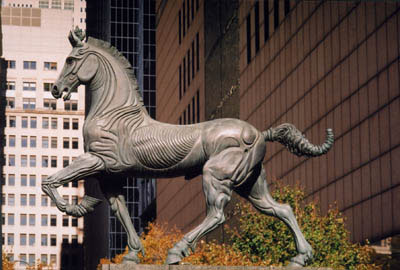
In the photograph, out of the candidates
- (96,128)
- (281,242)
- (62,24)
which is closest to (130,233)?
(96,128)

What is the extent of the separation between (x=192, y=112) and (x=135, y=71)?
66.2 meters

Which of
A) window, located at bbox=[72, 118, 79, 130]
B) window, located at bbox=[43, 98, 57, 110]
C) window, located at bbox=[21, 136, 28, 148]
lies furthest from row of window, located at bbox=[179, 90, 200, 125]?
window, located at bbox=[21, 136, 28, 148]

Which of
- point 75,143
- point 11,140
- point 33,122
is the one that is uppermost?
point 33,122

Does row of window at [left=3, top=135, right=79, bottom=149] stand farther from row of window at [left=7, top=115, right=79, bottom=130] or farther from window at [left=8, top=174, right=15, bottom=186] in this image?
window at [left=8, top=174, right=15, bottom=186]

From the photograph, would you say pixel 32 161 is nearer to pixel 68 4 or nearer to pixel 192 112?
pixel 68 4

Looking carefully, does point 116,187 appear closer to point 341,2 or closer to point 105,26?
point 341,2

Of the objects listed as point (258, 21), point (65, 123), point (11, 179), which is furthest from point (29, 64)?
point (258, 21)

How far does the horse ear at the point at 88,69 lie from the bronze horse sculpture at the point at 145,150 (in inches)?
0.6

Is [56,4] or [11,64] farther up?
[56,4]

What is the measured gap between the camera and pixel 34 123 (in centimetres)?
15312

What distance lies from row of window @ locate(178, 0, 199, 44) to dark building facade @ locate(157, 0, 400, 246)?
11911 mm

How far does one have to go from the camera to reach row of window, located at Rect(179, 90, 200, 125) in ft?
299

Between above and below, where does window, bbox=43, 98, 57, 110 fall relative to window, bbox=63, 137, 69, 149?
above

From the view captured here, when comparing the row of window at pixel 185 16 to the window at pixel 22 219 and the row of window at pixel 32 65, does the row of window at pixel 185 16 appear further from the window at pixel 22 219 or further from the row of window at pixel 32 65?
the window at pixel 22 219
